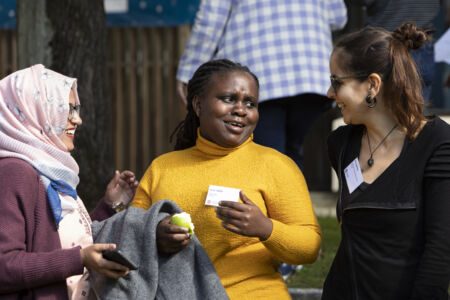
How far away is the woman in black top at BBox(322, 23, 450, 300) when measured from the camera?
257 centimetres

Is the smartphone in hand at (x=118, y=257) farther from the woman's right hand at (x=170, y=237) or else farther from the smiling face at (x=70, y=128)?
the smiling face at (x=70, y=128)

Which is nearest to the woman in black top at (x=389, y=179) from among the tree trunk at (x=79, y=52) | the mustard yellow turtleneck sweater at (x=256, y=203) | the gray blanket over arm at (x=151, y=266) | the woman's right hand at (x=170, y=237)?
the mustard yellow turtleneck sweater at (x=256, y=203)

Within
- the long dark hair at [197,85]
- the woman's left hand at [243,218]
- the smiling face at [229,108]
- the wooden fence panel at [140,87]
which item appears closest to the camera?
the woman's left hand at [243,218]

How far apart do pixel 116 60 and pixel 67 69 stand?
3190mm

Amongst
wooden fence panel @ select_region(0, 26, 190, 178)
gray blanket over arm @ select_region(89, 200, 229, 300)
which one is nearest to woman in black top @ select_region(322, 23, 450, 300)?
gray blanket over arm @ select_region(89, 200, 229, 300)

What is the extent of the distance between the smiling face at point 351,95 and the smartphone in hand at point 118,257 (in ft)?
3.75

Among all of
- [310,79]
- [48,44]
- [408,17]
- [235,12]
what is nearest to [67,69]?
[48,44]

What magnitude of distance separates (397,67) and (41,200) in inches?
59.8

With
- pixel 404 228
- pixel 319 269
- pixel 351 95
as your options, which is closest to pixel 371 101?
pixel 351 95

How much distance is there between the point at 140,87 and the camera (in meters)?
8.54

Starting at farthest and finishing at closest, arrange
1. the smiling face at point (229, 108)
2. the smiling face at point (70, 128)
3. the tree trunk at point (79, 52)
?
the tree trunk at point (79, 52), the smiling face at point (229, 108), the smiling face at point (70, 128)

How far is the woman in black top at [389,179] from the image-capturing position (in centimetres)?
257

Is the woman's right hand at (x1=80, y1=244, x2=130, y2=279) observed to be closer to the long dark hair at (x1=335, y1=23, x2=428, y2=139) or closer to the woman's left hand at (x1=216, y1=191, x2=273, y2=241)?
the woman's left hand at (x1=216, y1=191, x2=273, y2=241)

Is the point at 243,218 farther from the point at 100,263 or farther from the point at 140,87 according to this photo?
the point at 140,87
